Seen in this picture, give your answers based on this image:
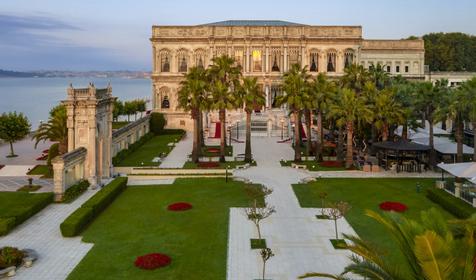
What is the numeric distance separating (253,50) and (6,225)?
62596 millimetres

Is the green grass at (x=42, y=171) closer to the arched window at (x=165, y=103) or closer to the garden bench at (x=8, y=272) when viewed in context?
the garden bench at (x=8, y=272)

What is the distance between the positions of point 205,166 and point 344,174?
13.0m

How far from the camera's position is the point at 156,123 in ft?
261

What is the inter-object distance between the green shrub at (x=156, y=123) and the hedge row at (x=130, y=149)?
3.06 metres

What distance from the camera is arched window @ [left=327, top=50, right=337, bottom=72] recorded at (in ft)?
284

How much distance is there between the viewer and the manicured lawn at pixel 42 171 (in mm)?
46053

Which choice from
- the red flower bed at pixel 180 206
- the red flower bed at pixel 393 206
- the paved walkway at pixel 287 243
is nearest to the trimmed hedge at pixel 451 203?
the red flower bed at pixel 393 206

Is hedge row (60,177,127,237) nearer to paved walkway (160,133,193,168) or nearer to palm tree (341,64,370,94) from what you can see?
paved walkway (160,133,193,168)

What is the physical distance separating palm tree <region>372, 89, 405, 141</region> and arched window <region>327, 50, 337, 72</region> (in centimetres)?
3679

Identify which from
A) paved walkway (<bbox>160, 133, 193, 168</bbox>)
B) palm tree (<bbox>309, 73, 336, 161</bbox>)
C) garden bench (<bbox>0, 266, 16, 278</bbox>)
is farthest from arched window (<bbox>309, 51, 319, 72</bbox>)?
garden bench (<bbox>0, 266, 16, 278</bbox>)

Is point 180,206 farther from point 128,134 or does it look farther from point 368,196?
point 128,134

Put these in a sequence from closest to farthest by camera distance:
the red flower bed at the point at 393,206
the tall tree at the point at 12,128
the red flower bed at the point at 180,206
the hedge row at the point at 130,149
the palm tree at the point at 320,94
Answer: the red flower bed at the point at 393,206
the red flower bed at the point at 180,206
the hedge row at the point at 130,149
the palm tree at the point at 320,94
the tall tree at the point at 12,128

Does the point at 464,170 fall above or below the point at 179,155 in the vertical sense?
above

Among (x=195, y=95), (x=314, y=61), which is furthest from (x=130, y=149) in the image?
(x=314, y=61)
